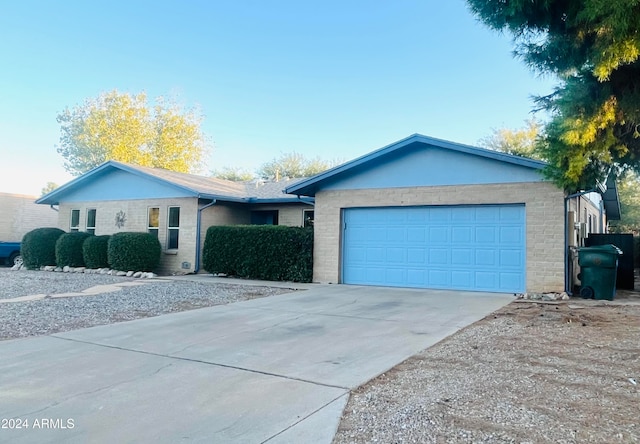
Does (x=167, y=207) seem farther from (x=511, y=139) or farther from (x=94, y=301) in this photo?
(x=511, y=139)

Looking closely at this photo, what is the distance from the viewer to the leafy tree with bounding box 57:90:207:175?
37.9 metres

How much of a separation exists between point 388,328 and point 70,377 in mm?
4418

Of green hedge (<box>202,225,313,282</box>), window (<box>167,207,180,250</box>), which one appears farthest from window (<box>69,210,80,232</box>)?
green hedge (<box>202,225,313,282</box>)

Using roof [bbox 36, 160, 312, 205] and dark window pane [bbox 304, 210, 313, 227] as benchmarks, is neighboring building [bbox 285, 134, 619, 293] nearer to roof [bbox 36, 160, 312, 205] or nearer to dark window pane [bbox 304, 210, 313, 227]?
roof [bbox 36, 160, 312, 205]

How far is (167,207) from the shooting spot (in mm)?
17359

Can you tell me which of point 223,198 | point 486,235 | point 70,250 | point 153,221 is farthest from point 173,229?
point 486,235

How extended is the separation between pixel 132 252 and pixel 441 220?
1083 cm

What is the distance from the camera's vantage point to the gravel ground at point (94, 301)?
7324mm

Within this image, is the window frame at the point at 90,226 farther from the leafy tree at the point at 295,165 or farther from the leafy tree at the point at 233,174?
the leafy tree at the point at 233,174

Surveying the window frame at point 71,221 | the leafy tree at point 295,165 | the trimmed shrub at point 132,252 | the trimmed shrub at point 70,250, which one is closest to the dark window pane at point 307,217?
the trimmed shrub at point 132,252

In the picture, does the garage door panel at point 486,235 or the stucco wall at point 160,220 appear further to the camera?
the stucco wall at point 160,220

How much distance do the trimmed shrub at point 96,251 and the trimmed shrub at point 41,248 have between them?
7.26 ft

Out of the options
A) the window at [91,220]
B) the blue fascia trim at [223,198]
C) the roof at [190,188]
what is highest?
the roof at [190,188]

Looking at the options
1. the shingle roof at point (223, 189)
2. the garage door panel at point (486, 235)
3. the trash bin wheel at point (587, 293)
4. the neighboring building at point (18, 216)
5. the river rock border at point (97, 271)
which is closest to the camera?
the trash bin wheel at point (587, 293)
